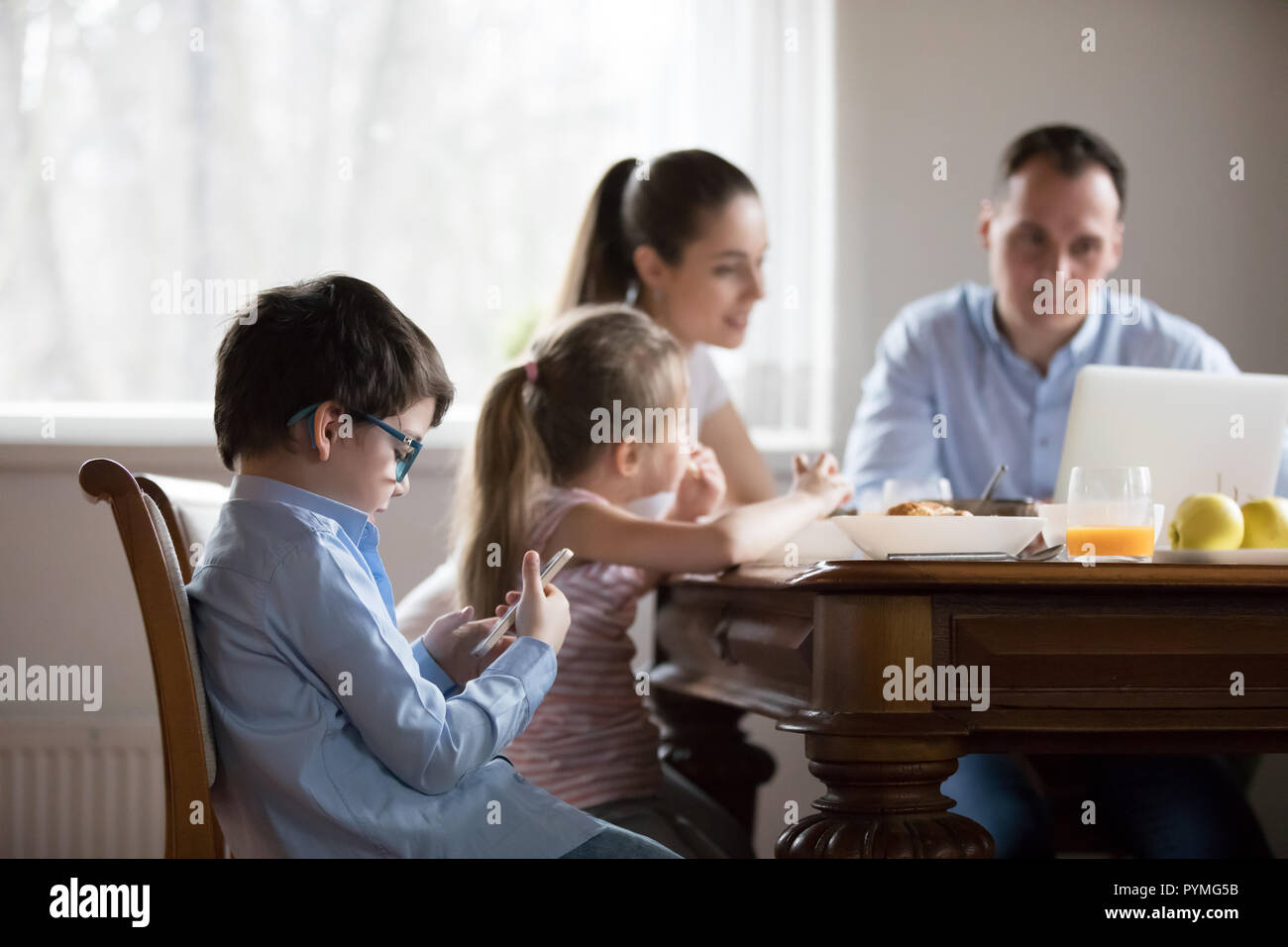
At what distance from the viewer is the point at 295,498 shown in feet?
3.60

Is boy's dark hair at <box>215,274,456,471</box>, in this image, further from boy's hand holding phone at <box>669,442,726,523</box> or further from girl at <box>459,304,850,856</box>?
boy's hand holding phone at <box>669,442,726,523</box>

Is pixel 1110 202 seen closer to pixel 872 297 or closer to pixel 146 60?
pixel 872 297

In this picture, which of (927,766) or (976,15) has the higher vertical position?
(976,15)

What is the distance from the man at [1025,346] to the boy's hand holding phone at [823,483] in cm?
77

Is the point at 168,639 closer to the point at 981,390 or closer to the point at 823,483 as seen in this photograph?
the point at 823,483

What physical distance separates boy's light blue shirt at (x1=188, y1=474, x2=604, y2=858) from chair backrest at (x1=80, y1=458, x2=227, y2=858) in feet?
0.09

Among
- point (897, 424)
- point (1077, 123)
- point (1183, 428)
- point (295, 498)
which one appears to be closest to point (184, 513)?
point (295, 498)

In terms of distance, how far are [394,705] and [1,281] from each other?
7.50 ft

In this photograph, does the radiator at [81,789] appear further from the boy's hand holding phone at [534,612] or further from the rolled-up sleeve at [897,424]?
the boy's hand holding phone at [534,612]

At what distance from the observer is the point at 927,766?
1.16 meters

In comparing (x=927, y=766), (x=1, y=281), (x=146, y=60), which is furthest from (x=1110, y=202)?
Result: (x=1, y=281)
